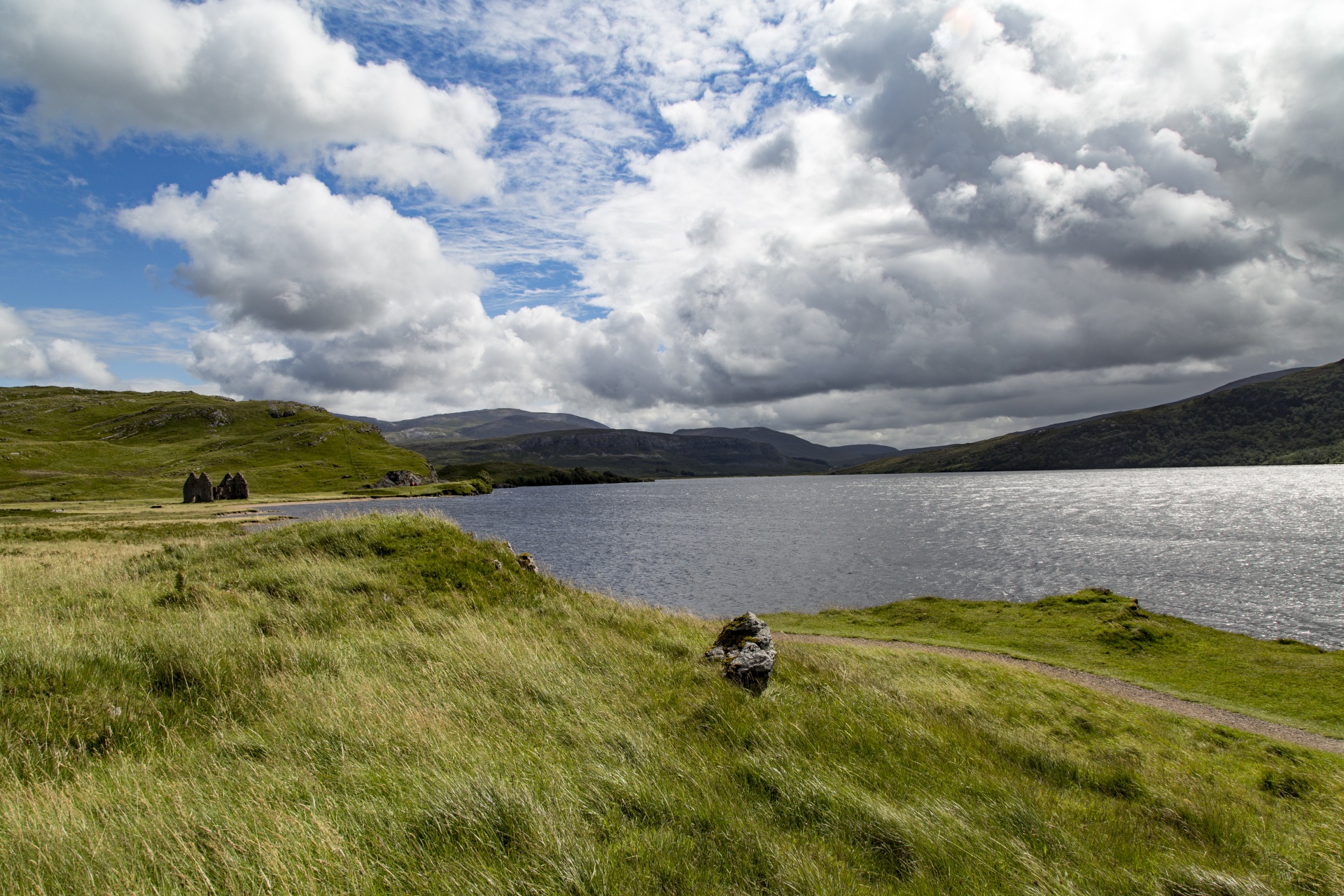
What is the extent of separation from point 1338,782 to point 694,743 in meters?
14.0

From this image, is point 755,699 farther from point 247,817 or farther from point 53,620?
point 53,620

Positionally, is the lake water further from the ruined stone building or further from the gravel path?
the ruined stone building

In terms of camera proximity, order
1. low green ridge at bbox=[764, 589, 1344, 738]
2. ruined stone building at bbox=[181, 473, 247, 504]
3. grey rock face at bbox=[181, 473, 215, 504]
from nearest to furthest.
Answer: low green ridge at bbox=[764, 589, 1344, 738] < grey rock face at bbox=[181, 473, 215, 504] < ruined stone building at bbox=[181, 473, 247, 504]

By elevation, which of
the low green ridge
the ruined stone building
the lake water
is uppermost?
the ruined stone building

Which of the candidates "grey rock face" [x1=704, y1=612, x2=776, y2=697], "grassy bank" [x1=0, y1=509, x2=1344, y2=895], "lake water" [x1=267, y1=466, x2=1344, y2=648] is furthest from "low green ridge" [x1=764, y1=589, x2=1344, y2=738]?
"grey rock face" [x1=704, y1=612, x2=776, y2=697]

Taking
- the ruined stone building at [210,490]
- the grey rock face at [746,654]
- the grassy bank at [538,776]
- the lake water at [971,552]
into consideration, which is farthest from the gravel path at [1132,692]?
the ruined stone building at [210,490]

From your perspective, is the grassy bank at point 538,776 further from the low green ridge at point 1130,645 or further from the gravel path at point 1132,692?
the low green ridge at point 1130,645

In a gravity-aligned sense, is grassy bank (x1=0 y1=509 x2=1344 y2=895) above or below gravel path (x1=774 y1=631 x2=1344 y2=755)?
above

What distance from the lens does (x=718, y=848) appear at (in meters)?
5.43

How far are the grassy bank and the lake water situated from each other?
57.9ft

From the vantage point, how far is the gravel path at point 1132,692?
16.5 metres

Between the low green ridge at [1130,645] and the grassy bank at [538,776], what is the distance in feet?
22.3

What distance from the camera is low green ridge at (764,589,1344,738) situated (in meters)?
19.7

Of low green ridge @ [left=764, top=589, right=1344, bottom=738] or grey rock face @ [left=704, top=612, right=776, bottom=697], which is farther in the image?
low green ridge @ [left=764, top=589, right=1344, bottom=738]
